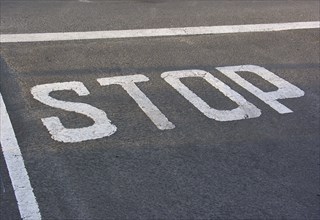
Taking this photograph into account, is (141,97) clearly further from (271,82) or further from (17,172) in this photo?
(17,172)

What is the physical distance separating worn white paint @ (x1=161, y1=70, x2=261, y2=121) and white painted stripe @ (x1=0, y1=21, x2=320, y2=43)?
1680mm

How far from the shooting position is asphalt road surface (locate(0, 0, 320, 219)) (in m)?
4.23

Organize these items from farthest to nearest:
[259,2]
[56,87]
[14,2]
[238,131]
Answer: [259,2] → [14,2] → [56,87] → [238,131]

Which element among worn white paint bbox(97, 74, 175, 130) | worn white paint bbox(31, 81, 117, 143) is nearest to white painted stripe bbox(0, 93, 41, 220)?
worn white paint bbox(31, 81, 117, 143)

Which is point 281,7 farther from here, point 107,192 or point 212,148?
point 107,192

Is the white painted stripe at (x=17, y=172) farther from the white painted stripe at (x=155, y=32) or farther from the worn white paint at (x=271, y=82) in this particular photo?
the worn white paint at (x=271, y=82)

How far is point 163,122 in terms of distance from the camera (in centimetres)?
540

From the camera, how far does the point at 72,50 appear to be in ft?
24.0

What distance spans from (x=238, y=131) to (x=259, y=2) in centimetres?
565

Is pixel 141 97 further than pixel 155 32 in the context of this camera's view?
No

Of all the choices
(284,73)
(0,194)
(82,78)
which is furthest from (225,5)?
(0,194)

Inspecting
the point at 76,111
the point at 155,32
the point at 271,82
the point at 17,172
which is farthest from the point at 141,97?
the point at 155,32

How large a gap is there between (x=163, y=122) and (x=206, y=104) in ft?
2.14

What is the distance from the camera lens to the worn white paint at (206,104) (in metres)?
5.62
